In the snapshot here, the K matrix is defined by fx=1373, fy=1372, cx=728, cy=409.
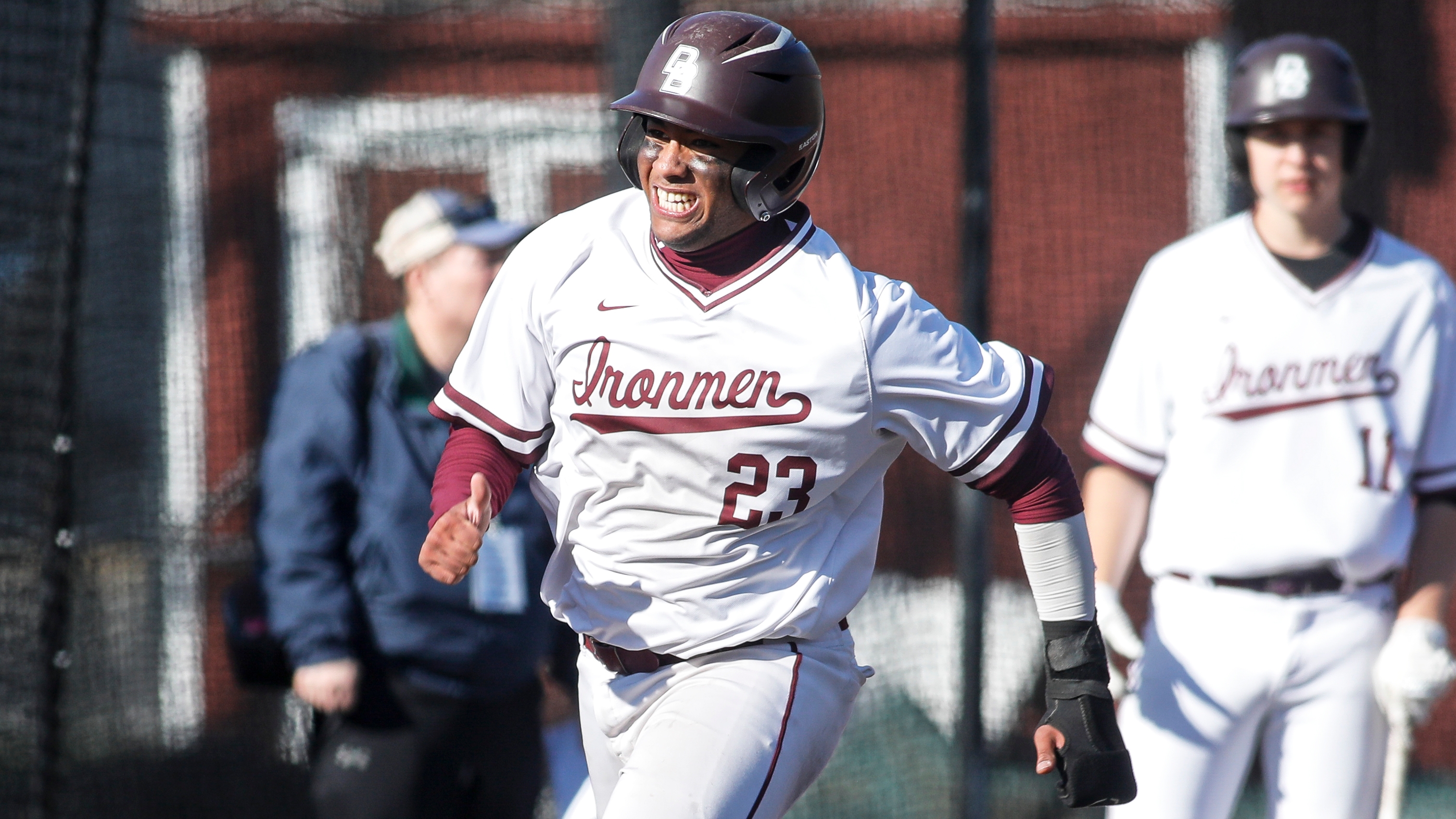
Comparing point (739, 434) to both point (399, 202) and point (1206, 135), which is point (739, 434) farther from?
point (1206, 135)

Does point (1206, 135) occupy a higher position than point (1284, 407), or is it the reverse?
point (1206, 135)

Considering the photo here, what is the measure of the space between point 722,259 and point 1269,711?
1786 mm

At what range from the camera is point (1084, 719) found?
2340 millimetres

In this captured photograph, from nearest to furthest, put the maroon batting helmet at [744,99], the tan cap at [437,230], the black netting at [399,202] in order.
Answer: the maroon batting helmet at [744,99] → the tan cap at [437,230] → the black netting at [399,202]

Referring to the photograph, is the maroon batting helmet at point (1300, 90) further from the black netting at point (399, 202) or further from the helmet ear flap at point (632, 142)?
the helmet ear flap at point (632, 142)

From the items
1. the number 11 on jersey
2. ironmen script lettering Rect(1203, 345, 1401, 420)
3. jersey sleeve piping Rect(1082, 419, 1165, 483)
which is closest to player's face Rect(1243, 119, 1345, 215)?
ironmen script lettering Rect(1203, 345, 1401, 420)

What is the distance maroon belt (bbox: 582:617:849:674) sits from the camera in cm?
235

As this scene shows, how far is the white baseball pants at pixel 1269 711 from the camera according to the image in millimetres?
3084

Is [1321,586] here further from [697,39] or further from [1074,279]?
[1074,279]

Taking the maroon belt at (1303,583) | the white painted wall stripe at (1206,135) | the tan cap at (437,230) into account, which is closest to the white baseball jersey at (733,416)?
the tan cap at (437,230)

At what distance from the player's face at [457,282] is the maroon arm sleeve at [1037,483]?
1.50 metres

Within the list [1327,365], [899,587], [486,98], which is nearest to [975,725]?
[899,587]

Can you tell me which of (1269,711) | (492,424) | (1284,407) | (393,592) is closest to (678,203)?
(492,424)

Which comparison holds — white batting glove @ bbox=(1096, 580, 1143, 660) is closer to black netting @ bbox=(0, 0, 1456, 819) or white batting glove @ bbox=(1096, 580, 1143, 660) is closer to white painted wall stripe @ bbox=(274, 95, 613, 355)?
black netting @ bbox=(0, 0, 1456, 819)
